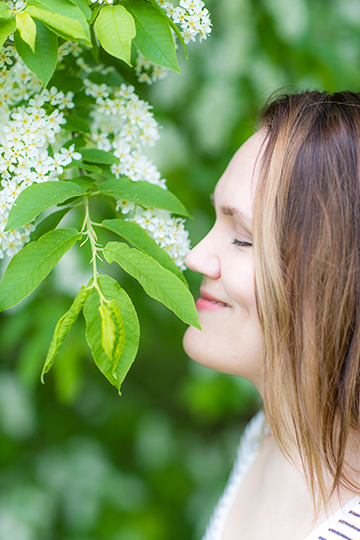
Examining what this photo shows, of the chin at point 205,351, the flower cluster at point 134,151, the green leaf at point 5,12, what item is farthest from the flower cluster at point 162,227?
the green leaf at point 5,12

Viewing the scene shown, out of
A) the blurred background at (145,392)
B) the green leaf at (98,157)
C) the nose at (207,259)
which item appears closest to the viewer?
the green leaf at (98,157)

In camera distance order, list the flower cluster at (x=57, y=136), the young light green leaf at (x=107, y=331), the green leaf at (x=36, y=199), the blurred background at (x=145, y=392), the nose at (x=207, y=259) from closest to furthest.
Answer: the young light green leaf at (x=107, y=331) < the green leaf at (x=36, y=199) < the flower cluster at (x=57, y=136) < the nose at (x=207, y=259) < the blurred background at (x=145, y=392)

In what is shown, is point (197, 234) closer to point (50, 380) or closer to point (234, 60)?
point (234, 60)

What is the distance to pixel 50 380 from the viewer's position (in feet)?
8.54

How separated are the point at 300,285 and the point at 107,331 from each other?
1.58 feet

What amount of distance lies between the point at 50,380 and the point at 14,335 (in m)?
0.86

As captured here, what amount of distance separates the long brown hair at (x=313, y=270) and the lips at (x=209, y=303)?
148 millimetres

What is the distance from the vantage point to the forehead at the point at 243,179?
1050 mm

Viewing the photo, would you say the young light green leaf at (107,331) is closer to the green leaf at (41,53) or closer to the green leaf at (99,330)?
the green leaf at (99,330)

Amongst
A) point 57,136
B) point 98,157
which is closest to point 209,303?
point 98,157

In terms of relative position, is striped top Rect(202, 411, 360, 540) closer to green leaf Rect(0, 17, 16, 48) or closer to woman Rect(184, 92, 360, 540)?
woman Rect(184, 92, 360, 540)

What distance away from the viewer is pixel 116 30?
80 centimetres

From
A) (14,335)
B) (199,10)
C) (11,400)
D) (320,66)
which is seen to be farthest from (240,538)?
(320,66)

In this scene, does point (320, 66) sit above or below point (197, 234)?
above
